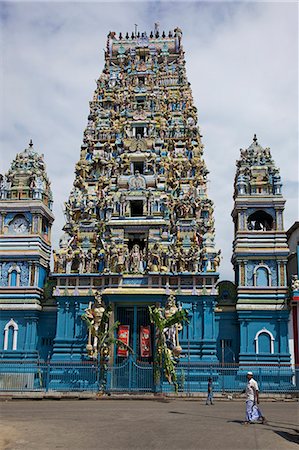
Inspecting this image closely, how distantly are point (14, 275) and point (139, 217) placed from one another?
8785 millimetres

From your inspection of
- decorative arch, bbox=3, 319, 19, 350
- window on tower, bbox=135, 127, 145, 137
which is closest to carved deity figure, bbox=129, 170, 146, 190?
window on tower, bbox=135, 127, 145, 137

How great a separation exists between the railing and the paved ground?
18.5 ft

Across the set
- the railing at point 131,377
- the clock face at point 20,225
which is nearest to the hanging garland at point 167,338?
the railing at point 131,377

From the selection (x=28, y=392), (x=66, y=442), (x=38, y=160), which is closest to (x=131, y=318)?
(x=28, y=392)

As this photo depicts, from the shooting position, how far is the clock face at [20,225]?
35719 mm

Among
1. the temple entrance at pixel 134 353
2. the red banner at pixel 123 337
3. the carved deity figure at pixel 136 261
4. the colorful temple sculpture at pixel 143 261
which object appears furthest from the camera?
the carved deity figure at pixel 136 261

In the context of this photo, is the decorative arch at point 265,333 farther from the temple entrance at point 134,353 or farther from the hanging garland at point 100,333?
the hanging garland at point 100,333

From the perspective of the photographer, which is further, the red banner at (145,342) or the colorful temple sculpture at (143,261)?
the colorful temple sculpture at (143,261)

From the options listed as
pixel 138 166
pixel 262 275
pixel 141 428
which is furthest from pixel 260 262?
pixel 141 428

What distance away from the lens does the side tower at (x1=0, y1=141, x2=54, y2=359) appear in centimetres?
3350

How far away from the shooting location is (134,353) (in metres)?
29.5

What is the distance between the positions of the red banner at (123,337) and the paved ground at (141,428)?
7799 mm

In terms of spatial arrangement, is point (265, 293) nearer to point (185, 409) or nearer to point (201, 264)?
point (201, 264)

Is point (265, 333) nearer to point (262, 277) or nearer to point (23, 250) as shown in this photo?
point (262, 277)
